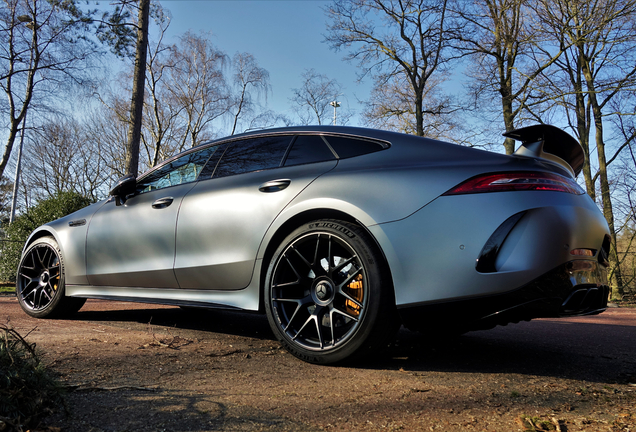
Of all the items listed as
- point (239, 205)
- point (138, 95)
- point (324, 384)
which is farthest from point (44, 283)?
point (138, 95)

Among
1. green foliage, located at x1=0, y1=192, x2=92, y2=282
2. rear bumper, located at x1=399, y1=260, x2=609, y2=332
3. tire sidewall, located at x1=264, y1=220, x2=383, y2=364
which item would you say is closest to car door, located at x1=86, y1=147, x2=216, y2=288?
tire sidewall, located at x1=264, y1=220, x2=383, y2=364

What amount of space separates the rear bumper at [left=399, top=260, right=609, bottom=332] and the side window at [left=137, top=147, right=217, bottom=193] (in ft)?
7.18

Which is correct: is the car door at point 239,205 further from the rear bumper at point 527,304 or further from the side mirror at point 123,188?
the rear bumper at point 527,304

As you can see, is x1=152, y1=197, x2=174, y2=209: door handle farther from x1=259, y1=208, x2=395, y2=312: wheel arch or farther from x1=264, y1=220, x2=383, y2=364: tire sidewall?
x1=264, y1=220, x2=383, y2=364: tire sidewall

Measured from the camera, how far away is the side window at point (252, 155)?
131 inches

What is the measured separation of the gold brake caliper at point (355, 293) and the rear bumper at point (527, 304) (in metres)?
0.27

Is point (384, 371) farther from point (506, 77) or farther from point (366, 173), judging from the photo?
point (506, 77)

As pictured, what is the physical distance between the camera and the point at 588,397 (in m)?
2.12

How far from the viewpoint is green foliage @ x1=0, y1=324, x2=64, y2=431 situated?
1462mm

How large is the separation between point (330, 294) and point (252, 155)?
135 cm

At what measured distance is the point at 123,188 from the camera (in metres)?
4.15

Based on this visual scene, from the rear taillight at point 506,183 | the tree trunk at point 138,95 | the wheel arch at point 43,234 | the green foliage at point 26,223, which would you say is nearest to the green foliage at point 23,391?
the rear taillight at point 506,183

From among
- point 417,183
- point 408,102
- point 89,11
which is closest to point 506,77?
point 408,102

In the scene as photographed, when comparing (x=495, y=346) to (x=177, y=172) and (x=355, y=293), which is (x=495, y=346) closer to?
(x=355, y=293)
